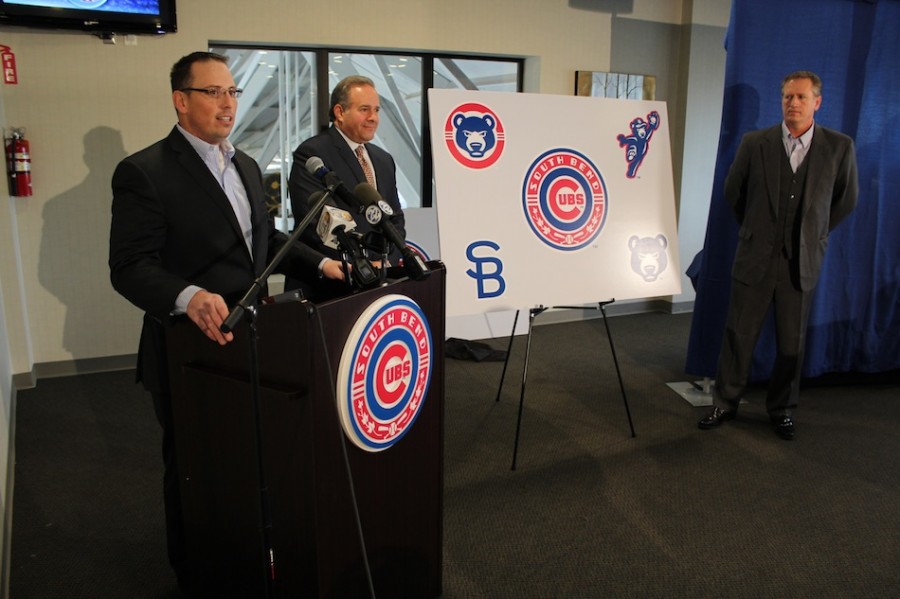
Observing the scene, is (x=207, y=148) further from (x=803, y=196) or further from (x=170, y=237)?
(x=803, y=196)

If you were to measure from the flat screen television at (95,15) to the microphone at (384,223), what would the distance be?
3.16 meters

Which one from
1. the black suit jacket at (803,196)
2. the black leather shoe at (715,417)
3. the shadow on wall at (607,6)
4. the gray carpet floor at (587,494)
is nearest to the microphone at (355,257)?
the gray carpet floor at (587,494)

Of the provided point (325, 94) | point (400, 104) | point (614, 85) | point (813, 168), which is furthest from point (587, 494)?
point (614, 85)

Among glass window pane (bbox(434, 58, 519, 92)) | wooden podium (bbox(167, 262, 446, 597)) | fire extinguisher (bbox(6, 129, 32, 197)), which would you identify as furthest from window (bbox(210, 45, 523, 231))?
wooden podium (bbox(167, 262, 446, 597))

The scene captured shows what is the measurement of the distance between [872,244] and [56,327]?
480 centimetres

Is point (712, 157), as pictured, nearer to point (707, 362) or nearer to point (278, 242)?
point (707, 362)

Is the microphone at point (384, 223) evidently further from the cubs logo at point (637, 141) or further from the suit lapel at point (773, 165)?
the suit lapel at point (773, 165)

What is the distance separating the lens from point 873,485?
Answer: 9.69 feet

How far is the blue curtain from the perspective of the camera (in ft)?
→ 12.2

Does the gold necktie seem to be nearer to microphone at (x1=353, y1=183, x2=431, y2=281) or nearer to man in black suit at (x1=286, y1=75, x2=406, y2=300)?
man in black suit at (x1=286, y1=75, x2=406, y2=300)

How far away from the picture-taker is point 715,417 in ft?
11.6

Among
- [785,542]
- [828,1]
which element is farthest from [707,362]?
[828,1]

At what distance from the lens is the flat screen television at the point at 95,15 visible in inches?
144

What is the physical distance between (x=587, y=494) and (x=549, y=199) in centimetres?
123
